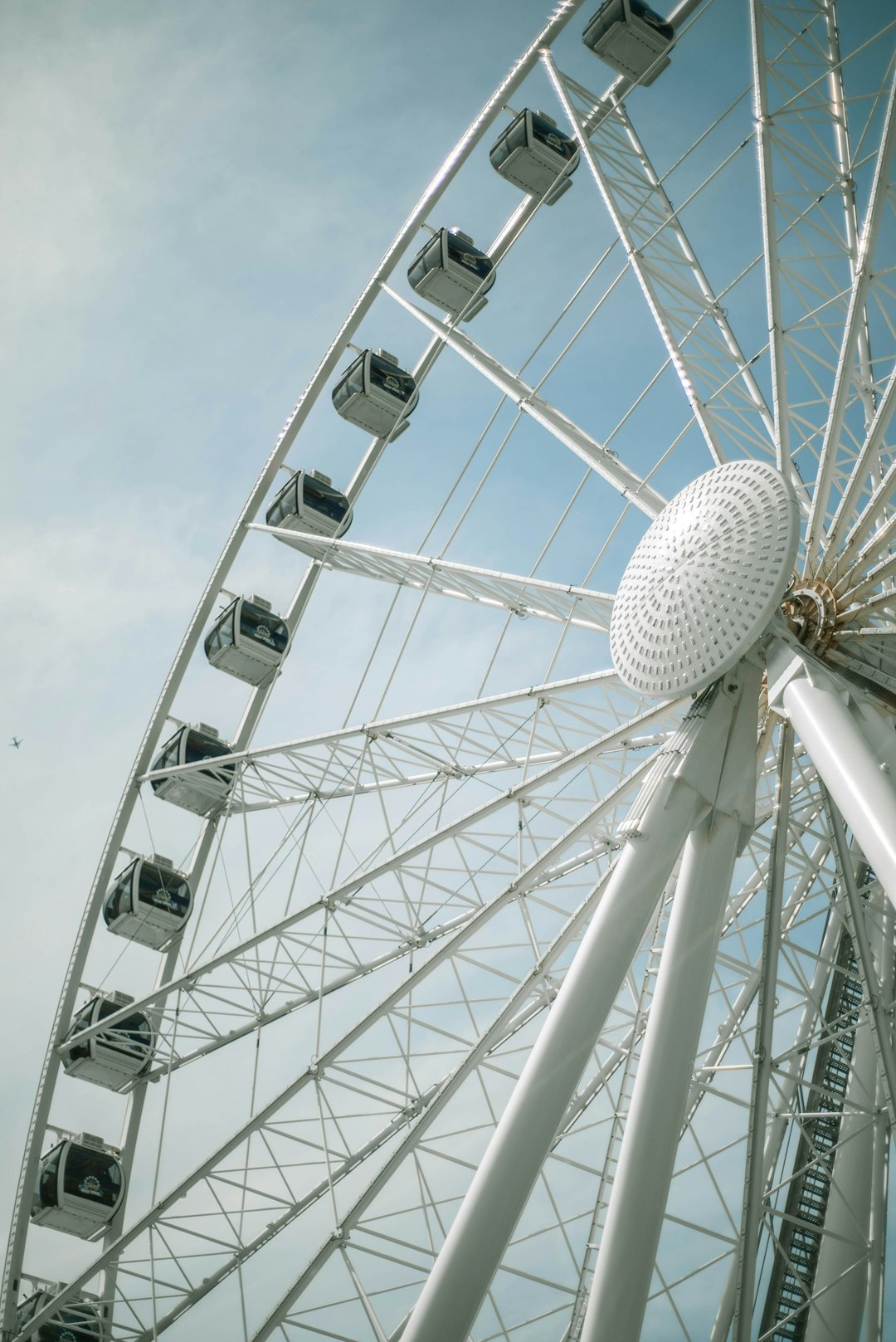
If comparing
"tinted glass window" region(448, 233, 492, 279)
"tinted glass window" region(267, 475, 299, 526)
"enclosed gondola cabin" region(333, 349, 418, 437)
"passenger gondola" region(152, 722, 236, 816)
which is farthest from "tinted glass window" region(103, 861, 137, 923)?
"tinted glass window" region(448, 233, 492, 279)

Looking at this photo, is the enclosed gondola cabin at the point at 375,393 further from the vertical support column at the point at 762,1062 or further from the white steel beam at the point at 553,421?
the vertical support column at the point at 762,1062

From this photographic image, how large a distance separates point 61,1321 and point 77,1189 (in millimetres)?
2239

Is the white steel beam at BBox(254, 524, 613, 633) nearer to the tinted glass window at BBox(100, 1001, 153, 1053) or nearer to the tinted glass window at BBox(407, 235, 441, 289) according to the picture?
the tinted glass window at BBox(407, 235, 441, 289)

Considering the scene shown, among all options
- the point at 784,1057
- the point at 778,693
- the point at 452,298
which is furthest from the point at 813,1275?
the point at 452,298

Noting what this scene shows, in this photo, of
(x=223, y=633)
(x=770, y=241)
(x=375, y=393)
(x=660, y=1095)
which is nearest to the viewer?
(x=660, y=1095)

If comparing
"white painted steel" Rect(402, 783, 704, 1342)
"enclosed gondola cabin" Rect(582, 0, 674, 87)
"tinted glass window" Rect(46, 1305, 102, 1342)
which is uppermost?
"enclosed gondola cabin" Rect(582, 0, 674, 87)

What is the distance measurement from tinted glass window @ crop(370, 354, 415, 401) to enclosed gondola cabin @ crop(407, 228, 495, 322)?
186cm

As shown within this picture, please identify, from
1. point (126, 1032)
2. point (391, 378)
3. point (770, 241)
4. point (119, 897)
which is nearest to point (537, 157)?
point (391, 378)

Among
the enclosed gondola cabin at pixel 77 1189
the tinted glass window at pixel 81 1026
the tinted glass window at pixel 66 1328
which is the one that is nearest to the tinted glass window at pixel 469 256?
the tinted glass window at pixel 81 1026

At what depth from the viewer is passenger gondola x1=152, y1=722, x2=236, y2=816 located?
23.8m

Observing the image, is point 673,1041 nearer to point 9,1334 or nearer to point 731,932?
point 731,932

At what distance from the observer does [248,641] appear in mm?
24125

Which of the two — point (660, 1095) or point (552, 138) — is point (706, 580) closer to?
point (660, 1095)

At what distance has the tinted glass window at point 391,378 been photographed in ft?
77.2
